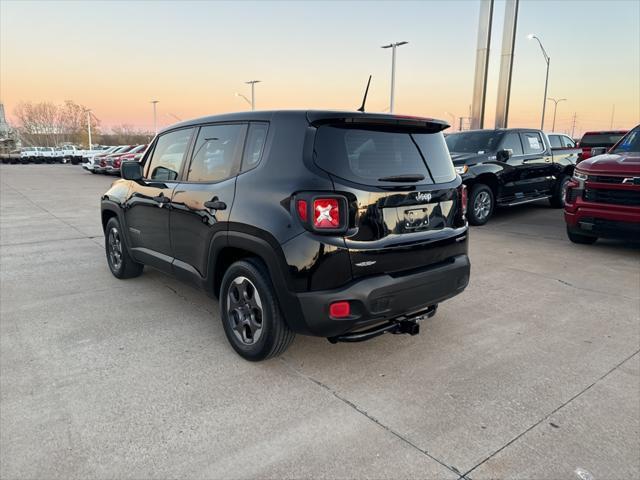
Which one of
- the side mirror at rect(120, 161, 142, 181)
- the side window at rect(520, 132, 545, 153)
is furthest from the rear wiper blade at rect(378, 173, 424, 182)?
the side window at rect(520, 132, 545, 153)

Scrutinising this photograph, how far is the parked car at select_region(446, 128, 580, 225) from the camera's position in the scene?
888cm

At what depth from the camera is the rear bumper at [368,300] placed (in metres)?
2.76

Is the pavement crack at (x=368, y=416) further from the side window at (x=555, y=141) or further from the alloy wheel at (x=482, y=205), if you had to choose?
the side window at (x=555, y=141)

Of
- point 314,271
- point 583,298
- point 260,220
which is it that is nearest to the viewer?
point 314,271

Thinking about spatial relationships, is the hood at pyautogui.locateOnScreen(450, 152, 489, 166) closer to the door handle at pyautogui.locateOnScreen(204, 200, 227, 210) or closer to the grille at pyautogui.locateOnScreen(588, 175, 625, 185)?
the grille at pyautogui.locateOnScreen(588, 175, 625, 185)

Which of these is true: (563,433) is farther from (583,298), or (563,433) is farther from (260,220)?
(583,298)

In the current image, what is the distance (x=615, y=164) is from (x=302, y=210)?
571cm

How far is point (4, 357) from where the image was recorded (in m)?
3.41

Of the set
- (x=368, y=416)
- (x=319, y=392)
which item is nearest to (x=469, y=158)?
(x=319, y=392)

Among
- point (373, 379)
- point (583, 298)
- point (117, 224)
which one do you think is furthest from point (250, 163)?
point (583, 298)

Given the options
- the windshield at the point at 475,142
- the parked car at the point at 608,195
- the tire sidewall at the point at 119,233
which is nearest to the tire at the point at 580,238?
the parked car at the point at 608,195

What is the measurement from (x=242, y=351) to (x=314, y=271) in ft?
3.32

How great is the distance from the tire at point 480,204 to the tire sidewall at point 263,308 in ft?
21.5

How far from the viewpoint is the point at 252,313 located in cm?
326
